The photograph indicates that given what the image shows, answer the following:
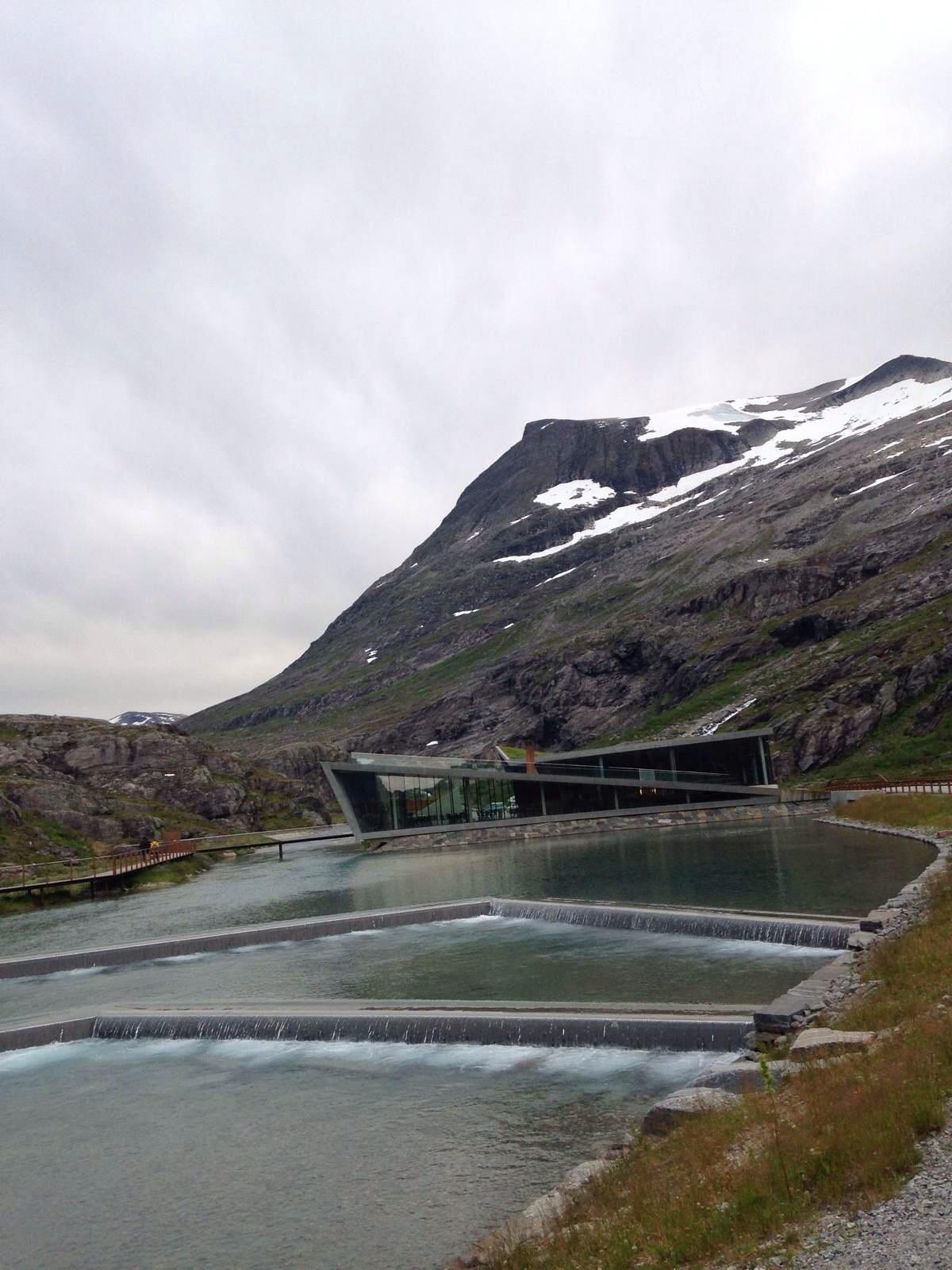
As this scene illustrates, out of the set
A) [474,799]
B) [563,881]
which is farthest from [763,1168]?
[474,799]

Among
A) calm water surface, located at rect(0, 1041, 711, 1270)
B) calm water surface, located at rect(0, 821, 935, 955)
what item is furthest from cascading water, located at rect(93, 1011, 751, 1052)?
calm water surface, located at rect(0, 821, 935, 955)

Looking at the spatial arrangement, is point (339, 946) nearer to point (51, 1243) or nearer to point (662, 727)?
point (51, 1243)

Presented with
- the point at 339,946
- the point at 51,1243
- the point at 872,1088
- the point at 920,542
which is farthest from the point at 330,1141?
the point at 920,542

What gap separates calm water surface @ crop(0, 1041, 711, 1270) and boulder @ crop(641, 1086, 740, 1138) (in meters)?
1.95

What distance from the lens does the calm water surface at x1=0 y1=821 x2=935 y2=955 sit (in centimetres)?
3784

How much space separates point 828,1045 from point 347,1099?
10221 mm

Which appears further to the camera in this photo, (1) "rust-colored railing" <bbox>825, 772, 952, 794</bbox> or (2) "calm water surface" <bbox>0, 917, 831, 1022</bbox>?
(1) "rust-colored railing" <bbox>825, 772, 952, 794</bbox>

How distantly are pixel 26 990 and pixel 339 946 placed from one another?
1144 cm

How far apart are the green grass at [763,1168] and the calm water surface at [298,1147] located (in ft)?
9.99

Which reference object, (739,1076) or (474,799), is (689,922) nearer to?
(739,1076)

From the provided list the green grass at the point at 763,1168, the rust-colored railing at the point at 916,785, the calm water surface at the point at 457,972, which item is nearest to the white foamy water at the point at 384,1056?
the calm water surface at the point at 457,972

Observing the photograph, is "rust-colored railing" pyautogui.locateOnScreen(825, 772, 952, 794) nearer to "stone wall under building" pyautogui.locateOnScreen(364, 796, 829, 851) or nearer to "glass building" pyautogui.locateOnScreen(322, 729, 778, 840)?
"stone wall under building" pyautogui.locateOnScreen(364, 796, 829, 851)

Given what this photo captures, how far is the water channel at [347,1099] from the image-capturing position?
45.5ft

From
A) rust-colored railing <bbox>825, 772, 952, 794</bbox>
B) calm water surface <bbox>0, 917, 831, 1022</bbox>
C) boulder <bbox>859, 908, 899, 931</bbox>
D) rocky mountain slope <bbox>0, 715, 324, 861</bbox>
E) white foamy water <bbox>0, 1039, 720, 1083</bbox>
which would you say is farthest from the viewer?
rocky mountain slope <bbox>0, 715, 324, 861</bbox>
